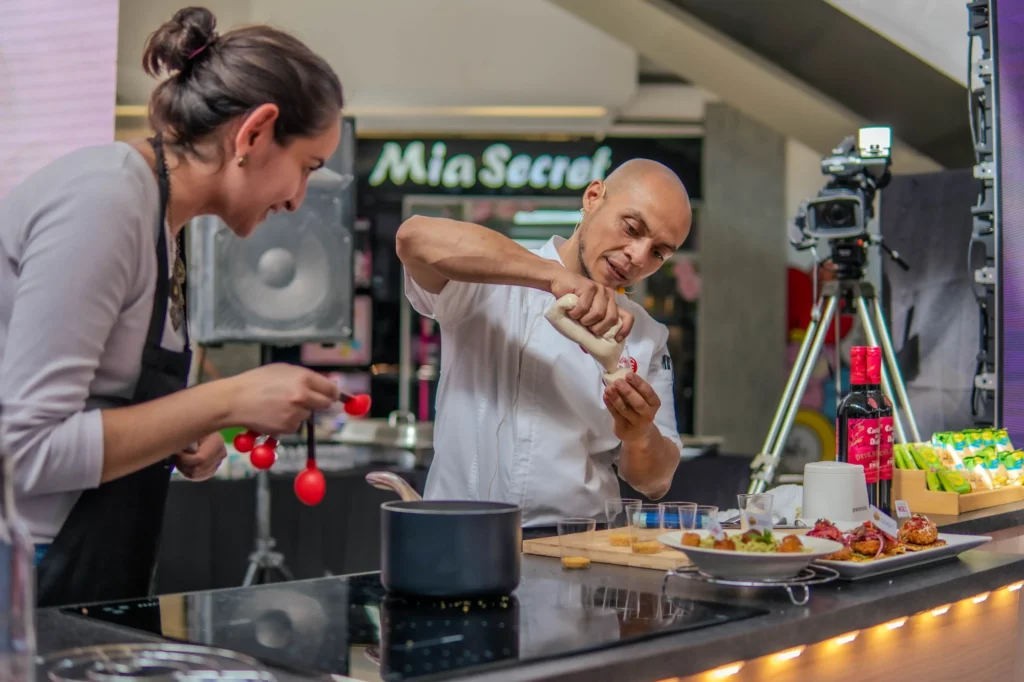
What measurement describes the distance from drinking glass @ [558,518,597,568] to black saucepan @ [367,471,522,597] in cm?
31

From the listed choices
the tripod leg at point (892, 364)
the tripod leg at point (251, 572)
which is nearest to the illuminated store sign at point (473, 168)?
the tripod leg at point (251, 572)

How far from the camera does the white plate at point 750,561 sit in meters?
1.37

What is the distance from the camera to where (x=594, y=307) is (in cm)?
172

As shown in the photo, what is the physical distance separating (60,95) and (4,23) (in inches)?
8.6

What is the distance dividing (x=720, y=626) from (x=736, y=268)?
740 centimetres

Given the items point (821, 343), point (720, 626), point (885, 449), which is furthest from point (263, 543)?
point (720, 626)

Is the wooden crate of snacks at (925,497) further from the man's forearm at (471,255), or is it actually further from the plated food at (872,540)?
the man's forearm at (471,255)

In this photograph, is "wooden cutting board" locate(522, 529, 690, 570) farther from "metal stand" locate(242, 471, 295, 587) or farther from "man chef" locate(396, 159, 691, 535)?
"metal stand" locate(242, 471, 295, 587)

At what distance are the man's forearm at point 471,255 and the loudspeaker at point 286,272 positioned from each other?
8.10 feet

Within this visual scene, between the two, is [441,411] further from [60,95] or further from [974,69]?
[974,69]

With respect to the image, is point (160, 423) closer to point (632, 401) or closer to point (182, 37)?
point (182, 37)

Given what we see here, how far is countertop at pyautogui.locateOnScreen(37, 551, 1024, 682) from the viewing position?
105 cm

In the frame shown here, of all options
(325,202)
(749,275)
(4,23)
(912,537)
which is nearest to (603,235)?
(912,537)

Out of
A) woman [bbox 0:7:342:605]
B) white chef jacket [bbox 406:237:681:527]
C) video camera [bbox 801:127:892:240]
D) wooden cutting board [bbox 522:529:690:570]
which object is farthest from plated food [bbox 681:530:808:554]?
video camera [bbox 801:127:892:240]
